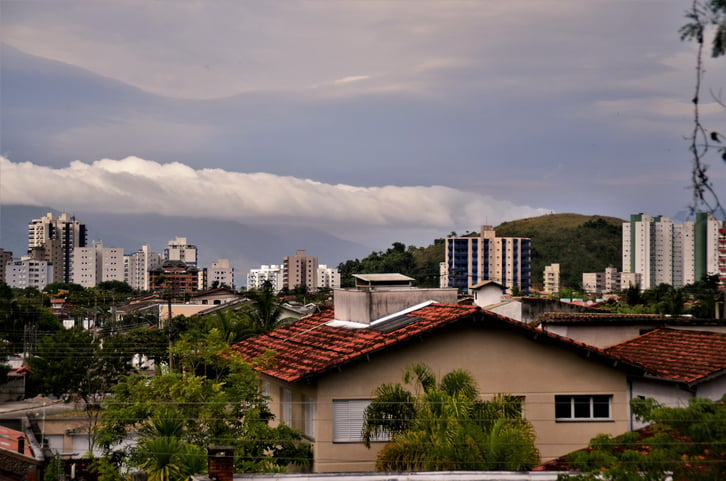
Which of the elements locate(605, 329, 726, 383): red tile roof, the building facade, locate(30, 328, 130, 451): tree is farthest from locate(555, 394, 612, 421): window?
the building facade

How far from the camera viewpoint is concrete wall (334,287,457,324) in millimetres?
27422

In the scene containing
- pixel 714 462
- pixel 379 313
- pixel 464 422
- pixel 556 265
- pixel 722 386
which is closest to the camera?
pixel 714 462

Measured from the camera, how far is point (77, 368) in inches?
2383

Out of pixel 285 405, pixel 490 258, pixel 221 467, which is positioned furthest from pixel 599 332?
pixel 490 258

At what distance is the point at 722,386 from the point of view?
25.5 m

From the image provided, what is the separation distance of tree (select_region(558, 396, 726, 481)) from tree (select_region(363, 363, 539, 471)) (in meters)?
3.84

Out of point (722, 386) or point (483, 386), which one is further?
point (722, 386)

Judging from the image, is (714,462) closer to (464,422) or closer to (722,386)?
(464,422)

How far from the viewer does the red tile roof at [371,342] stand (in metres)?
22.7

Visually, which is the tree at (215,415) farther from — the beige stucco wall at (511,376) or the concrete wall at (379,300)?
the concrete wall at (379,300)

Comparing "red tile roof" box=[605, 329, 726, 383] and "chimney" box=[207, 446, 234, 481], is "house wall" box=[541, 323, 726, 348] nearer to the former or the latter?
"red tile roof" box=[605, 329, 726, 383]

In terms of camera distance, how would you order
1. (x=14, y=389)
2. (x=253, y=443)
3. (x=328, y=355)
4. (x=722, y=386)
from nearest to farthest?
1. (x=253, y=443)
2. (x=328, y=355)
3. (x=722, y=386)
4. (x=14, y=389)

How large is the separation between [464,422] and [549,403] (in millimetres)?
5211

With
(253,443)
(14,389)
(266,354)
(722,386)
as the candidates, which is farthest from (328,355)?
(14,389)
